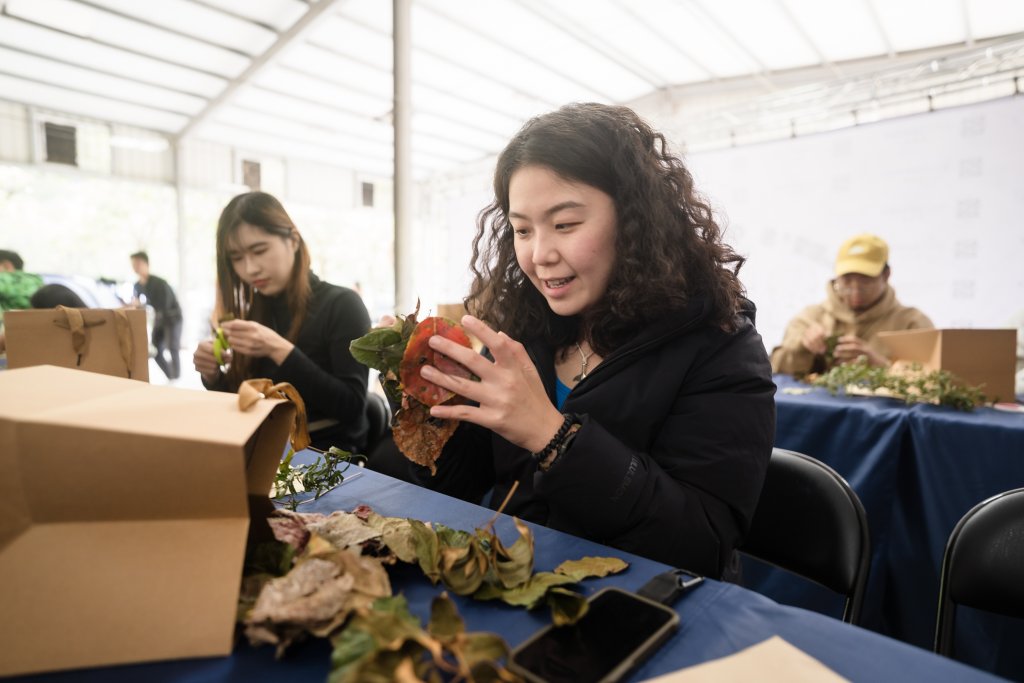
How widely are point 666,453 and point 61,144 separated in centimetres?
989

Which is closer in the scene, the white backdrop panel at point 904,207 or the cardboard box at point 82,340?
the cardboard box at point 82,340

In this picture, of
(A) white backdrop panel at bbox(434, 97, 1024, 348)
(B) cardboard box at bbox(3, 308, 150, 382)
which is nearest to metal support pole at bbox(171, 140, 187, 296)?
(A) white backdrop panel at bbox(434, 97, 1024, 348)

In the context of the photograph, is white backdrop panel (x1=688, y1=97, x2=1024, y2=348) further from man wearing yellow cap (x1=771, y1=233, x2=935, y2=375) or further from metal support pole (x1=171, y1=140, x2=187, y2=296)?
metal support pole (x1=171, y1=140, x2=187, y2=296)

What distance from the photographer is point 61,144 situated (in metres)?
7.70

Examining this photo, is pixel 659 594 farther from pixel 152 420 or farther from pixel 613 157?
pixel 613 157

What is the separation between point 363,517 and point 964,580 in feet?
4.09

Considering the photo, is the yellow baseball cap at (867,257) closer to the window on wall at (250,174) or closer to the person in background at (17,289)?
the person in background at (17,289)

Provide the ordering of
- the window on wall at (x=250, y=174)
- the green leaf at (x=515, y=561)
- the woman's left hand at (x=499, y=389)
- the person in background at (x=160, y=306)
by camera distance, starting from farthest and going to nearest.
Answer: the window on wall at (x=250, y=174) → the person in background at (x=160, y=306) → the woman's left hand at (x=499, y=389) → the green leaf at (x=515, y=561)

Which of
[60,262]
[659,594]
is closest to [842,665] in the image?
[659,594]

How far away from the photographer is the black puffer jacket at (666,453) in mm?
954

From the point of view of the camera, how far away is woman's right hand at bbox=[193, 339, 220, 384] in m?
2.14

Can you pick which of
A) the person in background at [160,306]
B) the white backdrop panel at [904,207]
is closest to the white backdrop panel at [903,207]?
the white backdrop panel at [904,207]

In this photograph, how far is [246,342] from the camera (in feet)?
6.39

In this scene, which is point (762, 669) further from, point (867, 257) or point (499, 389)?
point (867, 257)
